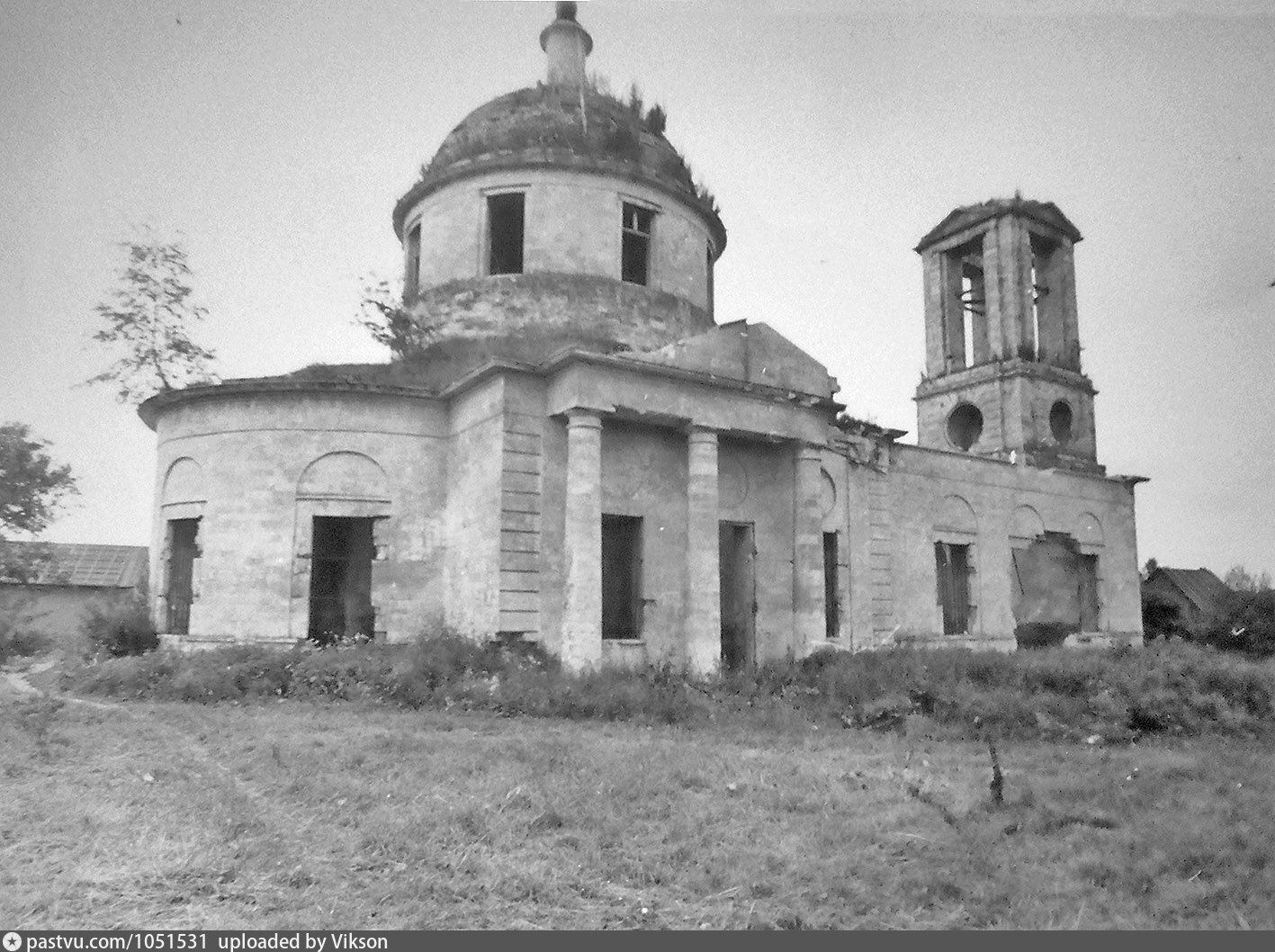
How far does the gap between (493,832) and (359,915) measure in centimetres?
136

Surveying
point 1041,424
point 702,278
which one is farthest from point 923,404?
point 702,278

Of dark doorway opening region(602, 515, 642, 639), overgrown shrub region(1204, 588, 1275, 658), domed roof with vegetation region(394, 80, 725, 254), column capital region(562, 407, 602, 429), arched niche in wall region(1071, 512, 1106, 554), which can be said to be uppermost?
domed roof with vegetation region(394, 80, 725, 254)

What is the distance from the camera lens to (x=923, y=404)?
26.1 m

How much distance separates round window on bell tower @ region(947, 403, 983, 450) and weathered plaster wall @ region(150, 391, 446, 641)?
645 inches

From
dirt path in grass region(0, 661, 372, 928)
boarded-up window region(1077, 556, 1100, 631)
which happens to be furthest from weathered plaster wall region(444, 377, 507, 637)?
boarded-up window region(1077, 556, 1100, 631)

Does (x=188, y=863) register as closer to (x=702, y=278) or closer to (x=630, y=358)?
(x=630, y=358)

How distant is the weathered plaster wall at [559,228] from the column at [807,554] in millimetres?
4645

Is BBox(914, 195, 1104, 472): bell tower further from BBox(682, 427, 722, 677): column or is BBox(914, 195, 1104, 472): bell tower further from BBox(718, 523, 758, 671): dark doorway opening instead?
BBox(682, 427, 722, 677): column

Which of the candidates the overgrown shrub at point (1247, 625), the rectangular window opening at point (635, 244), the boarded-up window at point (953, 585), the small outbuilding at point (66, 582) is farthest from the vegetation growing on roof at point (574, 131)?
the overgrown shrub at point (1247, 625)

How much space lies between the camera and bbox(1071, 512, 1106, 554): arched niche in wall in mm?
23219

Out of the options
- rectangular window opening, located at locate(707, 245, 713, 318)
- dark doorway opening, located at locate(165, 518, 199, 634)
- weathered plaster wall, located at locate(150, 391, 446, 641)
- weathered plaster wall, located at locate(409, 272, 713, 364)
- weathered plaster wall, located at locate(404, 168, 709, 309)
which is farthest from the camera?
rectangular window opening, located at locate(707, 245, 713, 318)

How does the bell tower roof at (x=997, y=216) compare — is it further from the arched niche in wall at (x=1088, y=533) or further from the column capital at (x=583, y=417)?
the column capital at (x=583, y=417)

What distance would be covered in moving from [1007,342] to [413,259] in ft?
50.7

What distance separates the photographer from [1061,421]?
25078mm
